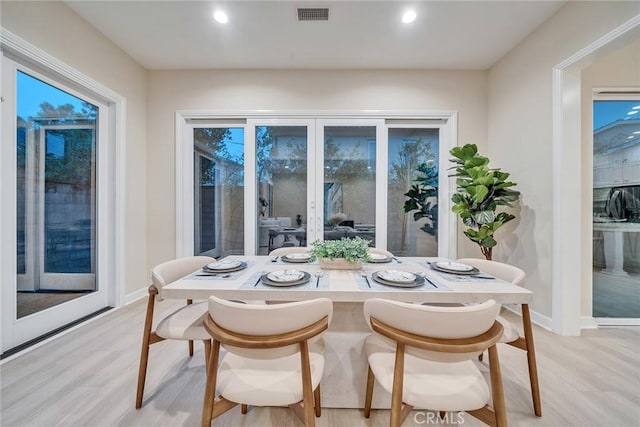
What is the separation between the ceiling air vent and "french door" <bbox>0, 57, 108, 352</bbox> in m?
2.30

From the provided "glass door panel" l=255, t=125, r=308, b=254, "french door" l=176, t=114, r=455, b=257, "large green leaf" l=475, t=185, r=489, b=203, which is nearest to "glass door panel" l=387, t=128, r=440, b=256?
"french door" l=176, t=114, r=455, b=257

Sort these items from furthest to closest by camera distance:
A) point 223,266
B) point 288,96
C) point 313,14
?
1. point 288,96
2. point 313,14
3. point 223,266

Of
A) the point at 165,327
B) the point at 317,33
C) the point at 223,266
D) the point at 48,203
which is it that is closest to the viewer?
the point at 165,327

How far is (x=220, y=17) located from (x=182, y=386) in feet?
10.1

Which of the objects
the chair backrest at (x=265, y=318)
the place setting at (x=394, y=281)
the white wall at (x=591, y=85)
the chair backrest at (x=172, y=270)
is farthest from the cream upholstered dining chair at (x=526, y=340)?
the chair backrest at (x=172, y=270)

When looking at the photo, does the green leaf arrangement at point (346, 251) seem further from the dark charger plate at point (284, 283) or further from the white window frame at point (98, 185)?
the white window frame at point (98, 185)

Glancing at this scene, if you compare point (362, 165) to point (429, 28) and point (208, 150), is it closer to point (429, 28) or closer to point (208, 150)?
point (429, 28)

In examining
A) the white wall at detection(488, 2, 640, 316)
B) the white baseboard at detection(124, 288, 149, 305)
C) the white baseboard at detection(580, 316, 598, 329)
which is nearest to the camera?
the white wall at detection(488, 2, 640, 316)

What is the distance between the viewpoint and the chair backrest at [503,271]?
1.47m

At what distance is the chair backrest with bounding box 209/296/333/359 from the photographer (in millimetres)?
921

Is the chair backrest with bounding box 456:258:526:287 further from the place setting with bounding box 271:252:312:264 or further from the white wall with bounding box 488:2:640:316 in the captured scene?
the place setting with bounding box 271:252:312:264

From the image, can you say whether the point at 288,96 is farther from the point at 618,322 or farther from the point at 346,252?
the point at 618,322

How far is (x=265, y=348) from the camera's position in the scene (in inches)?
36.7

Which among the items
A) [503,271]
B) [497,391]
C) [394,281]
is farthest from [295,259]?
[503,271]
